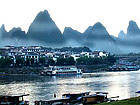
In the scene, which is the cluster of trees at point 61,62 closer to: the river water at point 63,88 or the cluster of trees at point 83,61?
the cluster of trees at point 83,61

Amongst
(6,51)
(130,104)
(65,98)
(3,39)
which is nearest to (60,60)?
(6,51)

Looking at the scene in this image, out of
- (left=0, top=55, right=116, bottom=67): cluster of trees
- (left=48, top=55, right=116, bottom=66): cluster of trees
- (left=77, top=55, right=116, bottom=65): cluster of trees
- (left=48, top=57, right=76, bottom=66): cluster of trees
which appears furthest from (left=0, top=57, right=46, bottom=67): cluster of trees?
Answer: (left=77, top=55, right=116, bottom=65): cluster of trees

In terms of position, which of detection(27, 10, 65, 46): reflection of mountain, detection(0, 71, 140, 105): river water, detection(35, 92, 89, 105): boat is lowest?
detection(0, 71, 140, 105): river water

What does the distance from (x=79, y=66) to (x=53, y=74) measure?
1047 inches

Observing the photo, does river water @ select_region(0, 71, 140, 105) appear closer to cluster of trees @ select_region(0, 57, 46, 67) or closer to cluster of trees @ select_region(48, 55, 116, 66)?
cluster of trees @ select_region(0, 57, 46, 67)

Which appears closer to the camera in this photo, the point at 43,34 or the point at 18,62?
the point at 18,62

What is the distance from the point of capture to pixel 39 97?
36625mm

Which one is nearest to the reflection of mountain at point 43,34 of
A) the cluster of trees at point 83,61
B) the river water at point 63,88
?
the cluster of trees at point 83,61

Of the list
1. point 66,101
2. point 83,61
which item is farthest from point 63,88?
point 83,61

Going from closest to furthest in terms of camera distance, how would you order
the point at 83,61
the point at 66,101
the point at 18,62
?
the point at 66,101 < the point at 18,62 < the point at 83,61

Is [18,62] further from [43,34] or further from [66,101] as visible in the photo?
[43,34]

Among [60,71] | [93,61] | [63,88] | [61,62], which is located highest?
[93,61]

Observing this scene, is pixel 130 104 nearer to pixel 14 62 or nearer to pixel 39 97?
pixel 39 97

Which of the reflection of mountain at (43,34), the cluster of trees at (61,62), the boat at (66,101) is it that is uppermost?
the reflection of mountain at (43,34)
